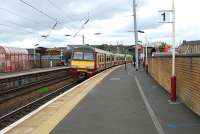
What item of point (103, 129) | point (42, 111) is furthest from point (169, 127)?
point (42, 111)

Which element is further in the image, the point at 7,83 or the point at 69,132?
the point at 7,83

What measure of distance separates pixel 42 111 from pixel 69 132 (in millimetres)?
3960

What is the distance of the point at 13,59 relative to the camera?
52.3m

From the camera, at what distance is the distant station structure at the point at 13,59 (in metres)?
49.0

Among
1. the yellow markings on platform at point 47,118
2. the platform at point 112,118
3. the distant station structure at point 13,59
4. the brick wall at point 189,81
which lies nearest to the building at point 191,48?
the brick wall at point 189,81

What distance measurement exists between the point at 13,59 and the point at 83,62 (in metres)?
17.5

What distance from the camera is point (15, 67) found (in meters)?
52.9

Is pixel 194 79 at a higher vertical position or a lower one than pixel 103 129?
higher

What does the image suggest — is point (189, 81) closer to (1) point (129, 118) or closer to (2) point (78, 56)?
(1) point (129, 118)

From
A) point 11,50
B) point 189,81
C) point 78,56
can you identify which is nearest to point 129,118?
point 189,81

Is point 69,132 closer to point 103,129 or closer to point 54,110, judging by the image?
point 103,129

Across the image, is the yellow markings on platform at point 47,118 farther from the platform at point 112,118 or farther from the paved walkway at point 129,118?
the paved walkway at point 129,118

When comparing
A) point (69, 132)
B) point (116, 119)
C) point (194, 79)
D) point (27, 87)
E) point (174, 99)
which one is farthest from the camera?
point (27, 87)

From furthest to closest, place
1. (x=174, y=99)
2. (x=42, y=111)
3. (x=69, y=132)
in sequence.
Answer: (x=174, y=99) → (x=42, y=111) → (x=69, y=132)
